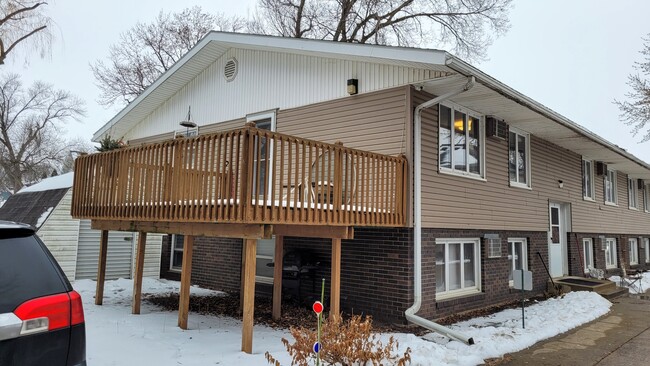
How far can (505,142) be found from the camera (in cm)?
980

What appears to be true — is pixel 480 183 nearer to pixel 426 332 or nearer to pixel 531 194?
pixel 531 194

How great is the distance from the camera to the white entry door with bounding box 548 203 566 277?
11.8 metres

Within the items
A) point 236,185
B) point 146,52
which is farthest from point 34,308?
point 146,52

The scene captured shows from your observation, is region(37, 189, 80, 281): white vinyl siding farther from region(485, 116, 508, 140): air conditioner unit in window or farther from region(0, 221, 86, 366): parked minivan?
region(485, 116, 508, 140): air conditioner unit in window

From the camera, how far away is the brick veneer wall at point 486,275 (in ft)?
24.3

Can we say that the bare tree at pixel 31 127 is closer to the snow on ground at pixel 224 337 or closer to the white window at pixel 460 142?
the snow on ground at pixel 224 337

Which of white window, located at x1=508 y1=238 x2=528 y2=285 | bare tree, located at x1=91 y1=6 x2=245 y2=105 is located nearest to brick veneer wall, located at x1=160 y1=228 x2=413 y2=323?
white window, located at x1=508 y1=238 x2=528 y2=285

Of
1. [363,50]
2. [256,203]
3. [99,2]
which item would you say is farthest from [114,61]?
[256,203]

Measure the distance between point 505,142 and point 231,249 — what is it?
256 inches

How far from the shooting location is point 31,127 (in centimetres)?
3800

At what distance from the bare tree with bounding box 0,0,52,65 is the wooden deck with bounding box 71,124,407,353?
840 cm

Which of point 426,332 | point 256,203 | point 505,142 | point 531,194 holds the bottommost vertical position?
point 426,332

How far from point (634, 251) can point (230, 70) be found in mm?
17656

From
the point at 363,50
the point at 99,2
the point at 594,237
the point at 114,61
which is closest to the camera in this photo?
the point at 363,50
